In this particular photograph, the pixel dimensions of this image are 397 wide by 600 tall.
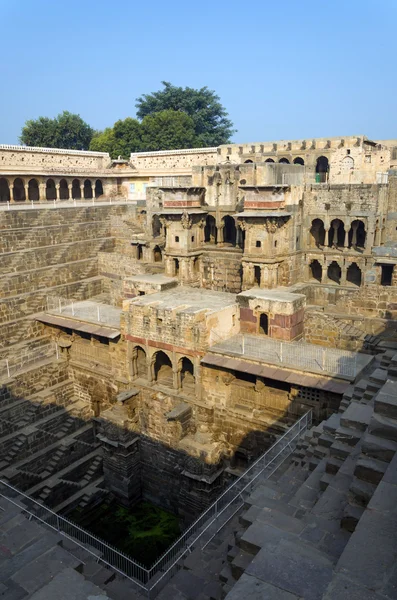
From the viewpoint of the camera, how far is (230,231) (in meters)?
26.3

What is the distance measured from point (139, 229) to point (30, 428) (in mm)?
14445

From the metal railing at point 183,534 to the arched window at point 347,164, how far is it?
19744 millimetres

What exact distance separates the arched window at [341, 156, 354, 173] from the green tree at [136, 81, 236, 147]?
25.4 meters

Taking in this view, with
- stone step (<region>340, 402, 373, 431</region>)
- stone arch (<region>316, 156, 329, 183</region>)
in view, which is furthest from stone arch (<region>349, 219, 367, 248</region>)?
stone step (<region>340, 402, 373, 431</region>)

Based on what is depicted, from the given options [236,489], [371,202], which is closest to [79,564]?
[236,489]

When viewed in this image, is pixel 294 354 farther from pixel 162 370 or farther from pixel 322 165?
pixel 322 165

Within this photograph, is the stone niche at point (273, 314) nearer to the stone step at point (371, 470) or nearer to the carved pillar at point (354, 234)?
the carved pillar at point (354, 234)

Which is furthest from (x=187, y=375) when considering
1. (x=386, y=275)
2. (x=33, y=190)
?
(x=33, y=190)

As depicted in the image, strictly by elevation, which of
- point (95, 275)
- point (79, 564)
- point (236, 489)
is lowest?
point (236, 489)

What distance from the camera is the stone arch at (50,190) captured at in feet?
114

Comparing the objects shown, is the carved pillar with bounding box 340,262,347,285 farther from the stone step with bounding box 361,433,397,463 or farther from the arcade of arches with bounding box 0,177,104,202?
the arcade of arches with bounding box 0,177,104,202

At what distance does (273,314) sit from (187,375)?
4.71 metres

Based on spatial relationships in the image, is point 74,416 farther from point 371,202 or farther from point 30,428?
point 371,202

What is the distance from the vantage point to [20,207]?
966 inches
